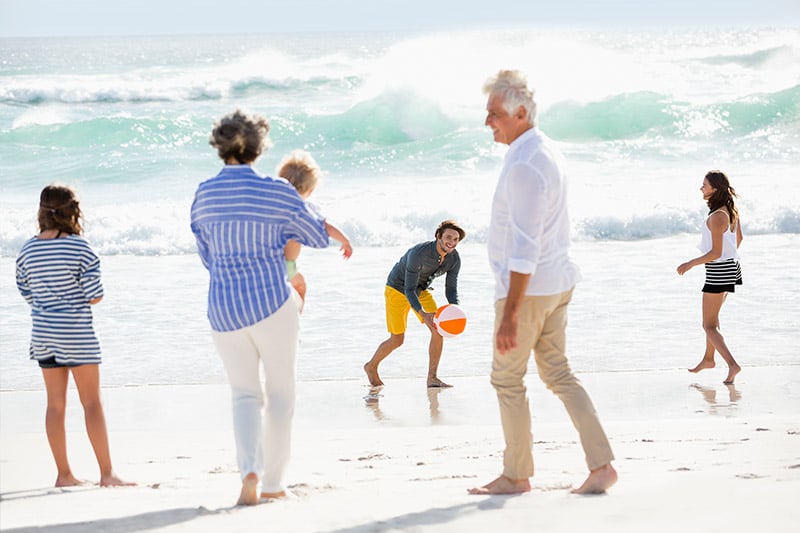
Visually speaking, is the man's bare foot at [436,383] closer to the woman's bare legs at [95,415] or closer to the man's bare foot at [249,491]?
the woman's bare legs at [95,415]

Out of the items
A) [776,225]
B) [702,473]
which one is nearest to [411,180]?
[776,225]

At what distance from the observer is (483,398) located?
740cm

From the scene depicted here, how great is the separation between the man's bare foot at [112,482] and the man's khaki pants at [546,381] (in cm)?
195

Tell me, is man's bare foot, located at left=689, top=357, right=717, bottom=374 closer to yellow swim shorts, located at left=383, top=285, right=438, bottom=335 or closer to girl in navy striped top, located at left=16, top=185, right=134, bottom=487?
yellow swim shorts, located at left=383, top=285, right=438, bottom=335

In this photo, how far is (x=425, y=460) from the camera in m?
5.61

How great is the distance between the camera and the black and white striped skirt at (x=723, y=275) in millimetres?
7715

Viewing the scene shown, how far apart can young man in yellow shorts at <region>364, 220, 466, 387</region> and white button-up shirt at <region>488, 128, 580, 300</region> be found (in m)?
2.94

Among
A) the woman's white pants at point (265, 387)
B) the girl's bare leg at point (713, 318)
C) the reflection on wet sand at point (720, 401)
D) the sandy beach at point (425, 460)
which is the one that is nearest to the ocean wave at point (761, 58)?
the girl's bare leg at point (713, 318)

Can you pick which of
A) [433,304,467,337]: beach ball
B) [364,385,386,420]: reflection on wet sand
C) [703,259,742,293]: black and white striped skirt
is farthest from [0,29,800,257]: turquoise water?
[433,304,467,337]: beach ball

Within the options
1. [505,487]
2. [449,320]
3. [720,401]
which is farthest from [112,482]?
[720,401]

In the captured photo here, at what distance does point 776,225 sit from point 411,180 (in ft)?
29.9

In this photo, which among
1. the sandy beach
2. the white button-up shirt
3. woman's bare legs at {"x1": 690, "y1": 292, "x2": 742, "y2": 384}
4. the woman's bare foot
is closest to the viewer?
the sandy beach

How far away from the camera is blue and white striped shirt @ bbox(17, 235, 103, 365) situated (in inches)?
184

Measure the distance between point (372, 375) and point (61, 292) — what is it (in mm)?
3521
